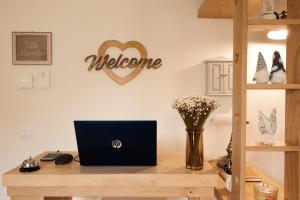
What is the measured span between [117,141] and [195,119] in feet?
1.35

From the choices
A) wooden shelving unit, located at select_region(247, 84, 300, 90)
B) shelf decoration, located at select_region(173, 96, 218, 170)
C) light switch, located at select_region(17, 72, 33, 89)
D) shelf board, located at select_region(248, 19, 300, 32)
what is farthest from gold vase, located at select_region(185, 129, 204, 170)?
light switch, located at select_region(17, 72, 33, 89)

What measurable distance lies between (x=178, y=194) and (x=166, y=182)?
87 mm

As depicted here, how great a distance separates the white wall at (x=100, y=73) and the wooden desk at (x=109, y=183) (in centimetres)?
106

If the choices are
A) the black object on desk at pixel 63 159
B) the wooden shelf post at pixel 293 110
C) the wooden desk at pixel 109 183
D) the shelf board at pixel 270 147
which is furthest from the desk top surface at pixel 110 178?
the wooden shelf post at pixel 293 110

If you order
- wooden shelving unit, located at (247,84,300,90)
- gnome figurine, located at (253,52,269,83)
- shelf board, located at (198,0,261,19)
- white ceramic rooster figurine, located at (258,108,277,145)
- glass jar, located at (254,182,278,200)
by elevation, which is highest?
shelf board, located at (198,0,261,19)

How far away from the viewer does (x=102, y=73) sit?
2.24m

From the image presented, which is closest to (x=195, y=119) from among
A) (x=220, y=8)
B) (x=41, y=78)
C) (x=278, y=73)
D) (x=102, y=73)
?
(x=278, y=73)

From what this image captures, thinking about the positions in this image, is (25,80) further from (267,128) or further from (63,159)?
(267,128)

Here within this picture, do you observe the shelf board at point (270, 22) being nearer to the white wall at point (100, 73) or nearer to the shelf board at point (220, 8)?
the shelf board at point (220, 8)

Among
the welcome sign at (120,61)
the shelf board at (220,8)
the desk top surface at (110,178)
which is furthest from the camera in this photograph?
the welcome sign at (120,61)

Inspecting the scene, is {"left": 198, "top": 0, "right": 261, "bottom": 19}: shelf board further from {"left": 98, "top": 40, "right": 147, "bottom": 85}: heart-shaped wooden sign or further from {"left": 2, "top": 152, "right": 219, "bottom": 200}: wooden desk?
{"left": 2, "top": 152, "right": 219, "bottom": 200}: wooden desk

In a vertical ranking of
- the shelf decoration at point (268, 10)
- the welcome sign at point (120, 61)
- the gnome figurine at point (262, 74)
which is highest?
the shelf decoration at point (268, 10)

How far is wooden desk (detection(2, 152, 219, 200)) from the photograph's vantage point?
46.6 inches

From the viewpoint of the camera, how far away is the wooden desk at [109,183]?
1184mm
